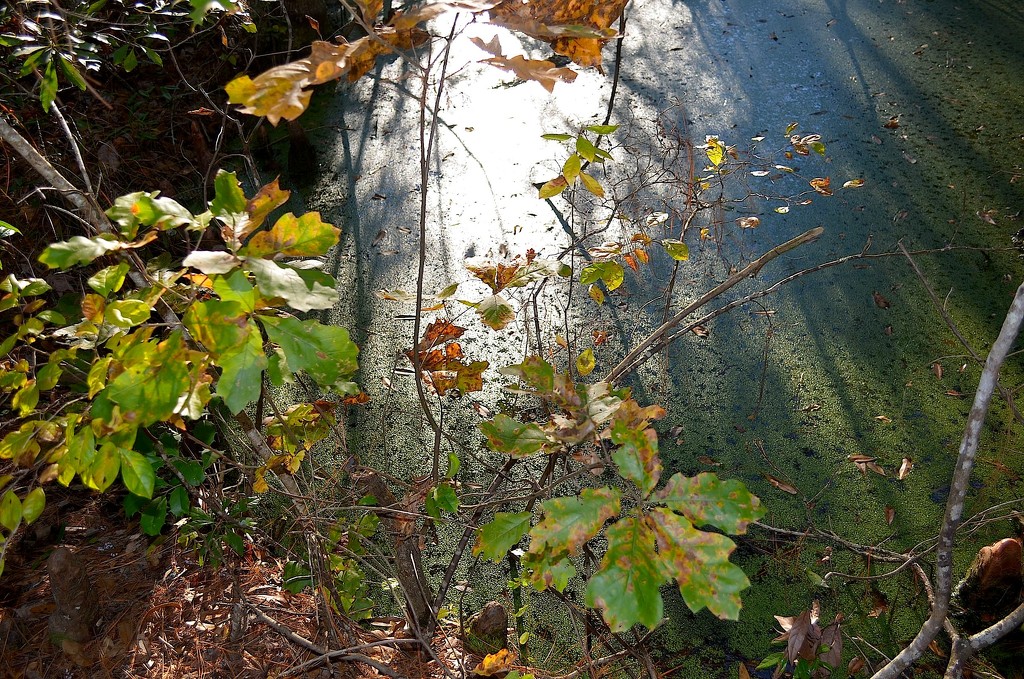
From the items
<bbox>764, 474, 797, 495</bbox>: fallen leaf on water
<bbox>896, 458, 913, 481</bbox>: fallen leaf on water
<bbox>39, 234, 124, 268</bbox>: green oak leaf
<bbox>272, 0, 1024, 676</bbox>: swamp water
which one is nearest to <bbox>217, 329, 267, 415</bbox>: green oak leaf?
<bbox>39, 234, 124, 268</bbox>: green oak leaf

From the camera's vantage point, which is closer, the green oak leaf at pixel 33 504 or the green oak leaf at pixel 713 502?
the green oak leaf at pixel 713 502

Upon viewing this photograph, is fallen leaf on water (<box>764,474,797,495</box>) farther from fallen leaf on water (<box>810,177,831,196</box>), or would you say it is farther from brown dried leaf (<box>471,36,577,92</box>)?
brown dried leaf (<box>471,36,577,92</box>)

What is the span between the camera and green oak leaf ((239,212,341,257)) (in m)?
0.72

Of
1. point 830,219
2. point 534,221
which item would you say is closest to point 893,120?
point 830,219

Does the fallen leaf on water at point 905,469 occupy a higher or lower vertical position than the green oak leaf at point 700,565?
lower

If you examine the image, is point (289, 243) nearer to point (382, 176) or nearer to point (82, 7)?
point (82, 7)

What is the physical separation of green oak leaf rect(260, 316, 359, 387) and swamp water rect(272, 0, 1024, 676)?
70 cm

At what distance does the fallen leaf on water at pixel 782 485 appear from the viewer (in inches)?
61.2

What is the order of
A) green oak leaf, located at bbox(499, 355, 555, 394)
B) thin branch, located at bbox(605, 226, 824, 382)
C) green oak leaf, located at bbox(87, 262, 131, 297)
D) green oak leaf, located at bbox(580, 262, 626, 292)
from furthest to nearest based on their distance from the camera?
1. green oak leaf, located at bbox(580, 262, 626, 292)
2. thin branch, located at bbox(605, 226, 824, 382)
3. green oak leaf, located at bbox(499, 355, 555, 394)
4. green oak leaf, located at bbox(87, 262, 131, 297)

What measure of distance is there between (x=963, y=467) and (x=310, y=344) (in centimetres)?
93

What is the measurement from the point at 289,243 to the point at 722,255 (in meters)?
1.61

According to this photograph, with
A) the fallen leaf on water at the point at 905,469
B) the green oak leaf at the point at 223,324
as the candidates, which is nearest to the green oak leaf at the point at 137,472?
the green oak leaf at the point at 223,324

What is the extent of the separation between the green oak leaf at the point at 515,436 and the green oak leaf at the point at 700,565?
0.23 m

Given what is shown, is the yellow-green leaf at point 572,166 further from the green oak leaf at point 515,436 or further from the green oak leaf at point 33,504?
the green oak leaf at point 33,504
